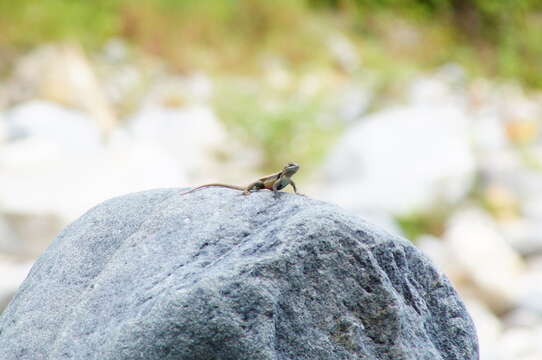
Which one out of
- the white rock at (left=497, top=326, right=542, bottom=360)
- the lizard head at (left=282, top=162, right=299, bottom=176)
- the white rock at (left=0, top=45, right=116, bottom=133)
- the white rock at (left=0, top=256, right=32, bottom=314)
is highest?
the white rock at (left=0, top=45, right=116, bottom=133)

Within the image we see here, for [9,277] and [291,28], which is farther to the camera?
[291,28]

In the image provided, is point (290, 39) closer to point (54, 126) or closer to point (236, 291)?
point (54, 126)

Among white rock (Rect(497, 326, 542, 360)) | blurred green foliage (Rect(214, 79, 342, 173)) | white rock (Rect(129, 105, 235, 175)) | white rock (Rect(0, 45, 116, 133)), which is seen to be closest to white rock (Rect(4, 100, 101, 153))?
white rock (Rect(0, 45, 116, 133))

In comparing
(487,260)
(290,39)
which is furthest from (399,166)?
(290,39)

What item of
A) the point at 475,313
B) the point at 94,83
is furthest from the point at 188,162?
the point at 475,313

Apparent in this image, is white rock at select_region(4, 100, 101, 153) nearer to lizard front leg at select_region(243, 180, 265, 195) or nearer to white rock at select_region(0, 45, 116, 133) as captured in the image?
white rock at select_region(0, 45, 116, 133)

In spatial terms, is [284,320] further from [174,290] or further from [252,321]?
[174,290]
